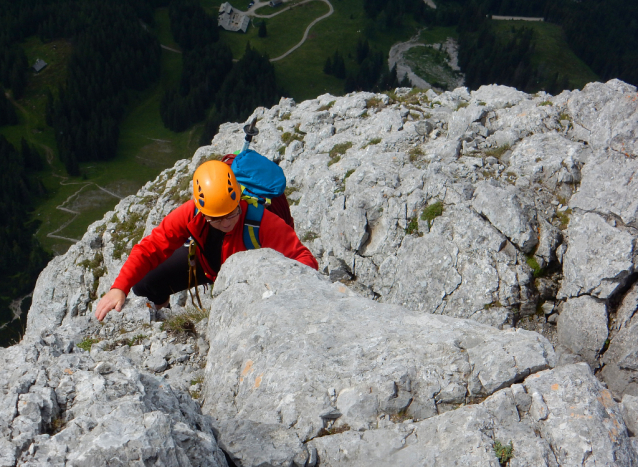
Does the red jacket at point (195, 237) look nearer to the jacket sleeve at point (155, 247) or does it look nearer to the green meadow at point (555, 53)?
the jacket sleeve at point (155, 247)

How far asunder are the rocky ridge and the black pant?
115 cm

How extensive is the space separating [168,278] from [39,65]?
163 meters

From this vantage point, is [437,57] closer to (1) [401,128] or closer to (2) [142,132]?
(2) [142,132]

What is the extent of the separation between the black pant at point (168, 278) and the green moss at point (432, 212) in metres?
10.0

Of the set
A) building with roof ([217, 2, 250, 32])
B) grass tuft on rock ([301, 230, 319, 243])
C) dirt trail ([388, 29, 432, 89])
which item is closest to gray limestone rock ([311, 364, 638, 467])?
grass tuft on rock ([301, 230, 319, 243])

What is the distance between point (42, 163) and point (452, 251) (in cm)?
13205

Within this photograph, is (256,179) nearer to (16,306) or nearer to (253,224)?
(253,224)

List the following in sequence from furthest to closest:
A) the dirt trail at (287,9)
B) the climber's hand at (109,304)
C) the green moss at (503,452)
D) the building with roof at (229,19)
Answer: the building with roof at (229,19), the dirt trail at (287,9), the climber's hand at (109,304), the green moss at (503,452)

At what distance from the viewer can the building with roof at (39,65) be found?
137 meters

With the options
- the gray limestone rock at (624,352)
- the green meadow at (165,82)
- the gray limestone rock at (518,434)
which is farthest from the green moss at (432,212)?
the green meadow at (165,82)

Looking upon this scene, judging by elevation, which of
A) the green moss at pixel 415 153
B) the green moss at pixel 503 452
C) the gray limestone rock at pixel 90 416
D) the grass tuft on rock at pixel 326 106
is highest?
the gray limestone rock at pixel 90 416

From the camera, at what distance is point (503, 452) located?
5.07 meters

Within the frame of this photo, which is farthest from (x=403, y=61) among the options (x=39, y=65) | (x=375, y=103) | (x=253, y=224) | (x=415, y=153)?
(x=253, y=224)

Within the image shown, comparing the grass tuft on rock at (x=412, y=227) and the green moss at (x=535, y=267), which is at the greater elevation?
the green moss at (x=535, y=267)
